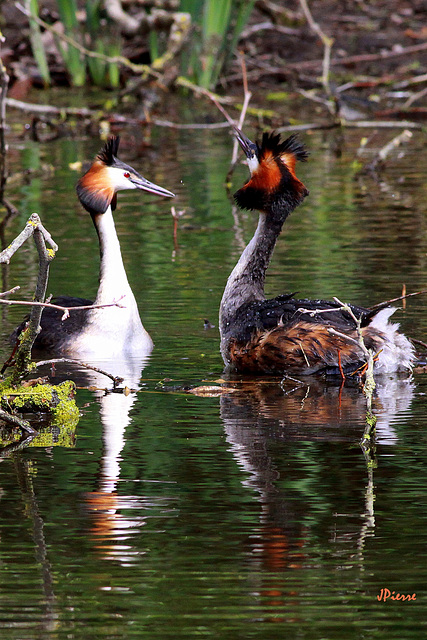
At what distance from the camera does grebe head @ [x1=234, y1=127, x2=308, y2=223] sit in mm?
7941

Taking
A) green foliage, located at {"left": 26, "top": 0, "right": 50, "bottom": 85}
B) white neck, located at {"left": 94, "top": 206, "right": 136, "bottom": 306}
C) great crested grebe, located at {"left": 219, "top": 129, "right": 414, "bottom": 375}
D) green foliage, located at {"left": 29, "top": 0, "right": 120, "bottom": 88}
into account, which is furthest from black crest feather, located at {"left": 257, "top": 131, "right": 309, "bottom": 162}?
green foliage, located at {"left": 29, "top": 0, "right": 120, "bottom": 88}

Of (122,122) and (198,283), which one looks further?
(122,122)

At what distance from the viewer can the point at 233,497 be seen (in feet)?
16.3

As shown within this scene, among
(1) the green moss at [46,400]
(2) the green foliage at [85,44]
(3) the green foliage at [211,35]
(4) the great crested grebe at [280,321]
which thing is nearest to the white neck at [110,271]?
(4) the great crested grebe at [280,321]

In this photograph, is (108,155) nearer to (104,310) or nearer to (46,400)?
(104,310)

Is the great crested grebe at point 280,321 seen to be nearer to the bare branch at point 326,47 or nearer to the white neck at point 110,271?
the white neck at point 110,271

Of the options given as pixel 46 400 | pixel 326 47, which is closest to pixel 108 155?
pixel 46 400

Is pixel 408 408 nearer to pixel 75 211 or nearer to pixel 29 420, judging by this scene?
pixel 29 420

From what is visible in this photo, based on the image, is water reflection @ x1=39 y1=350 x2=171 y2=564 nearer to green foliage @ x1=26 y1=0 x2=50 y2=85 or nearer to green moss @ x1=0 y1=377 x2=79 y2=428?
green moss @ x1=0 y1=377 x2=79 y2=428

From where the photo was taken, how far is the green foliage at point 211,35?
17828 millimetres

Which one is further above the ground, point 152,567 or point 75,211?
point 75,211

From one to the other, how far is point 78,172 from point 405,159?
4.14m

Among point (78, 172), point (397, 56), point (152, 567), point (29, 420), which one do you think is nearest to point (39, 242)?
point (29, 420)

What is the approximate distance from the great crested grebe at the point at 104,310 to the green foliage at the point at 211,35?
9.39 metres
